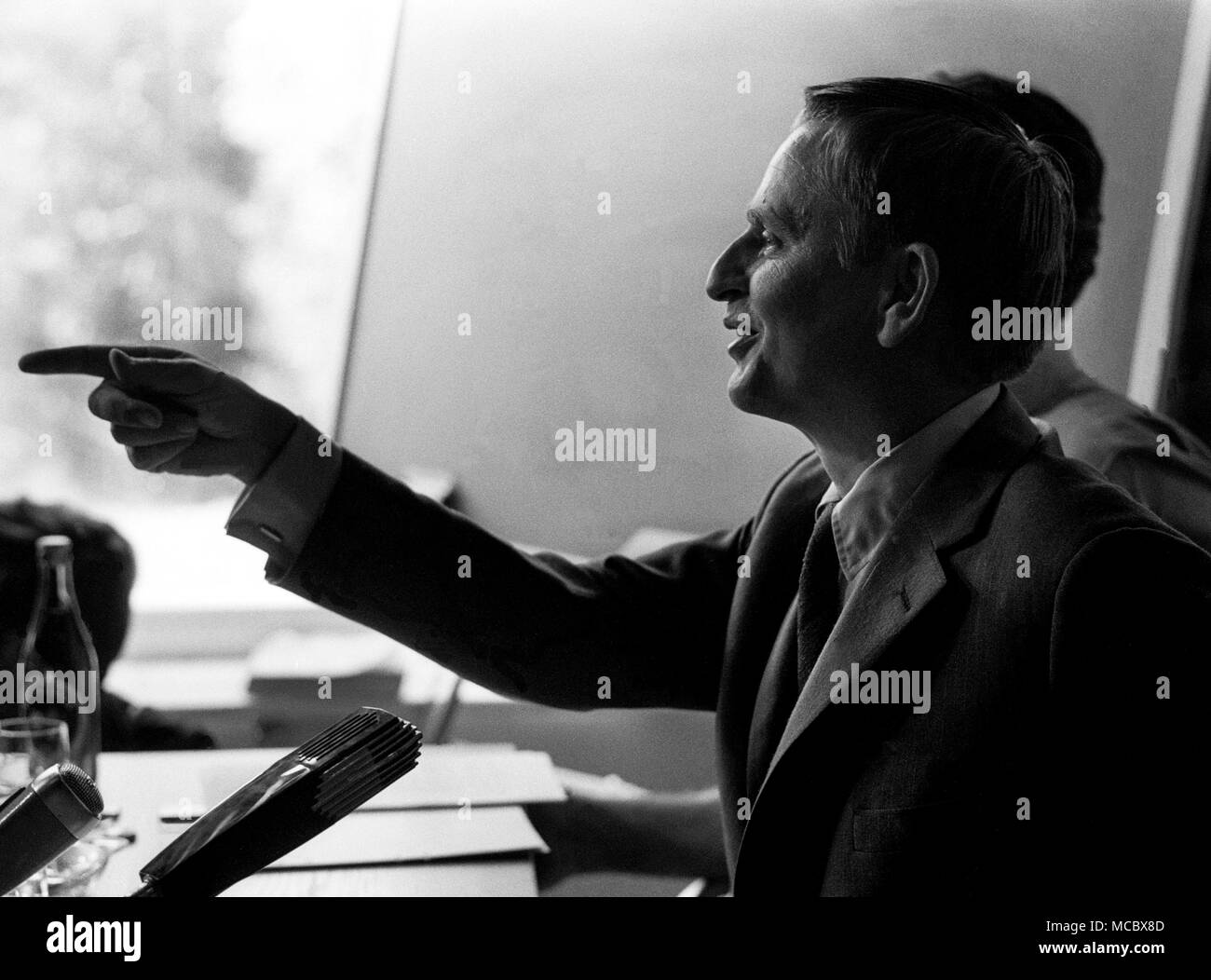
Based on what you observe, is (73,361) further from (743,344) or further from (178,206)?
(178,206)

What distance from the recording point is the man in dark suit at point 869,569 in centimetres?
81

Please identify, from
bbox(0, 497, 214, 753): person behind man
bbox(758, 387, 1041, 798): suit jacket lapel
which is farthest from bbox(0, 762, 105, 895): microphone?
bbox(0, 497, 214, 753): person behind man

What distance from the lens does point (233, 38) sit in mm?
2088

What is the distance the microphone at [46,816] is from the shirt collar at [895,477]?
0.58m

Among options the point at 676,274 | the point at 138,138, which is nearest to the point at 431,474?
the point at 676,274

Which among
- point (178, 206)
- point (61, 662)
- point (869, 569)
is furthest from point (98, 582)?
point (869, 569)

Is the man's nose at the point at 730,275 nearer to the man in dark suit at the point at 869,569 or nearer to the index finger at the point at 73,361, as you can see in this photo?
the man in dark suit at the point at 869,569

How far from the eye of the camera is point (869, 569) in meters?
0.92

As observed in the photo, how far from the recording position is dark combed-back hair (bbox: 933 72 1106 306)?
1413 mm

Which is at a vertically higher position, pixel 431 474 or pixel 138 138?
pixel 138 138

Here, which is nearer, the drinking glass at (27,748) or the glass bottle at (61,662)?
the drinking glass at (27,748)

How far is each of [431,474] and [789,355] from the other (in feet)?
5.44

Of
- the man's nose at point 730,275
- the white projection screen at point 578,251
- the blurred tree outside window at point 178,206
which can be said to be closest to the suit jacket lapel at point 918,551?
the man's nose at point 730,275
